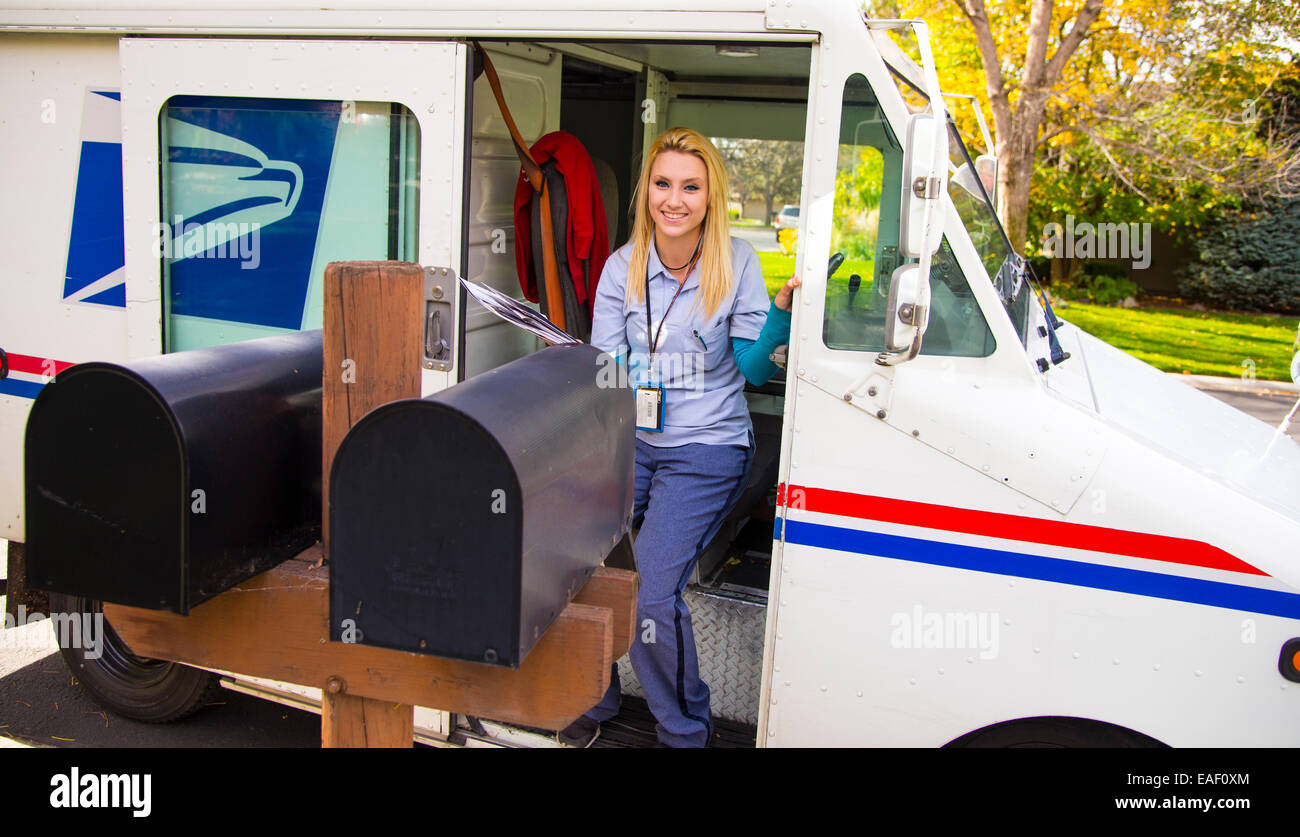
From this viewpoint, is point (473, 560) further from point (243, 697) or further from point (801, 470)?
point (243, 697)

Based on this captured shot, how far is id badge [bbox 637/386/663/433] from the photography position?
3152 mm

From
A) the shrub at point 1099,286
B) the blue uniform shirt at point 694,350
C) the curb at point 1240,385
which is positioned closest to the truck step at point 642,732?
the blue uniform shirt at point 694,350

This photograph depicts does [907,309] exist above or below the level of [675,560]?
above

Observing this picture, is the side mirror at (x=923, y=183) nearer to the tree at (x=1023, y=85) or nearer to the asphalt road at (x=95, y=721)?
the asphalt road at (x=95, y=721)

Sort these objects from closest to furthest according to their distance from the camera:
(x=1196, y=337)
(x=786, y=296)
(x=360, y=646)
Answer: (x=360, y=646) → (x=786, y=296) → (x=1196, y=337)

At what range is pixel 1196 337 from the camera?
15062 millimetres

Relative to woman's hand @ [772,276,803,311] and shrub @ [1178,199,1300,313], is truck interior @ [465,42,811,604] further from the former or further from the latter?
shrub @ [1178,199,1300,313]

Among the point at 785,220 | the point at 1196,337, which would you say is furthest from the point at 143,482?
the point at 1196,337

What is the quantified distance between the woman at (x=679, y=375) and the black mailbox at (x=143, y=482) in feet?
4.99

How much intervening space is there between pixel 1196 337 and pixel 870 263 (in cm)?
1463

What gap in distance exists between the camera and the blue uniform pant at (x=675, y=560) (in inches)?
119

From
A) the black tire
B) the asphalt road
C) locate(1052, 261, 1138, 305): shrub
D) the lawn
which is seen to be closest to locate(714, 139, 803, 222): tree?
the black tire

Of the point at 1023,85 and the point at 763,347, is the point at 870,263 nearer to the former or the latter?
the point at 763,347
